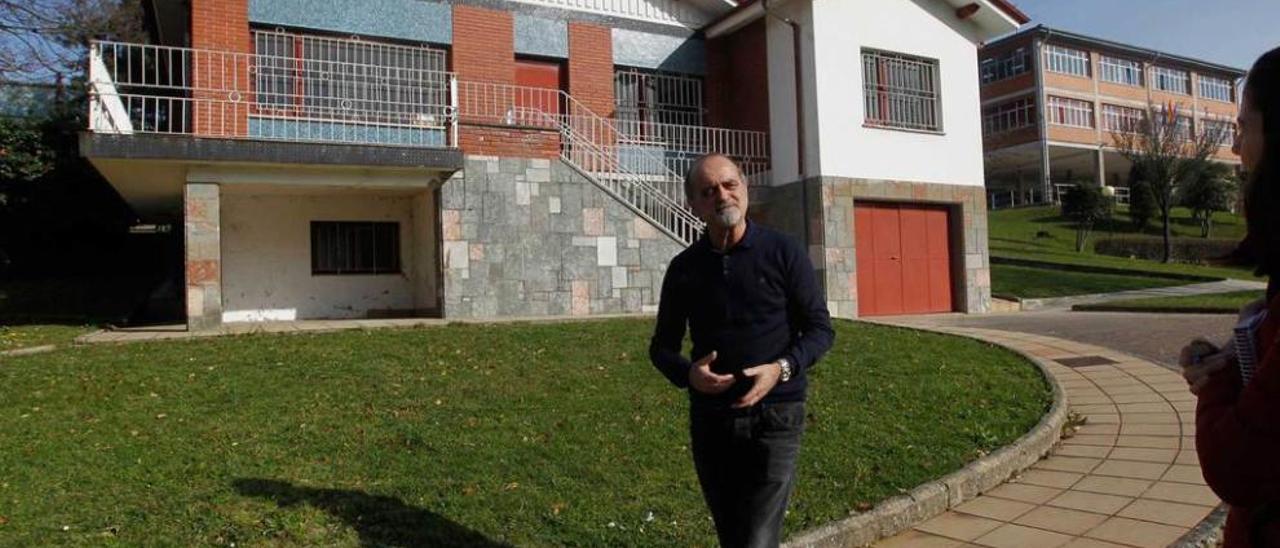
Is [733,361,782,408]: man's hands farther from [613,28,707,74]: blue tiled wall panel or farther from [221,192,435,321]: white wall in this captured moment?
[613,28,707,74]: blue tiled wall panel

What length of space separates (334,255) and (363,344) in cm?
557

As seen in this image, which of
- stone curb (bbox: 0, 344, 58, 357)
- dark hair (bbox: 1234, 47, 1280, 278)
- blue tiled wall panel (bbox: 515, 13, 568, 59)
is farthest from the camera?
blue tiled wall panel (bbox: 515, 13, 568, 59)

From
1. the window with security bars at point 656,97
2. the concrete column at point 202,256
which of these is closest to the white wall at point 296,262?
the concrete column at point 202,256

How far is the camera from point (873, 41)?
14.5 meters

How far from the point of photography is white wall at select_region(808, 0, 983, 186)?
13859mm

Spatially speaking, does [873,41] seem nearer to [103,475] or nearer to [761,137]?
[761,137]

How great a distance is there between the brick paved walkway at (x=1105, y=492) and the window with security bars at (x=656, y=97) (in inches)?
395

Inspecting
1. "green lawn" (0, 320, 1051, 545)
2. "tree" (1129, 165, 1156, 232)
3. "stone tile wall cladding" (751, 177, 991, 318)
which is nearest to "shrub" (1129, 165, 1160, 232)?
"tree" (1129, 165, 1156, 232)

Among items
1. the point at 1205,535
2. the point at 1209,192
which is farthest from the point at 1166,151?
the point at 1205,535

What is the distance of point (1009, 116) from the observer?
139 ft

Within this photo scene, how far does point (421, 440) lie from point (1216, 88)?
190 feet

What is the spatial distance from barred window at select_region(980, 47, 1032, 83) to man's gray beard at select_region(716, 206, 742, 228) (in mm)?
43948

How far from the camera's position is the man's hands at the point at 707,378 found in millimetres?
2521

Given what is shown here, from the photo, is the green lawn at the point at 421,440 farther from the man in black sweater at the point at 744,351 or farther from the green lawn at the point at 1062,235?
the green lawn at the point at 1062,235
